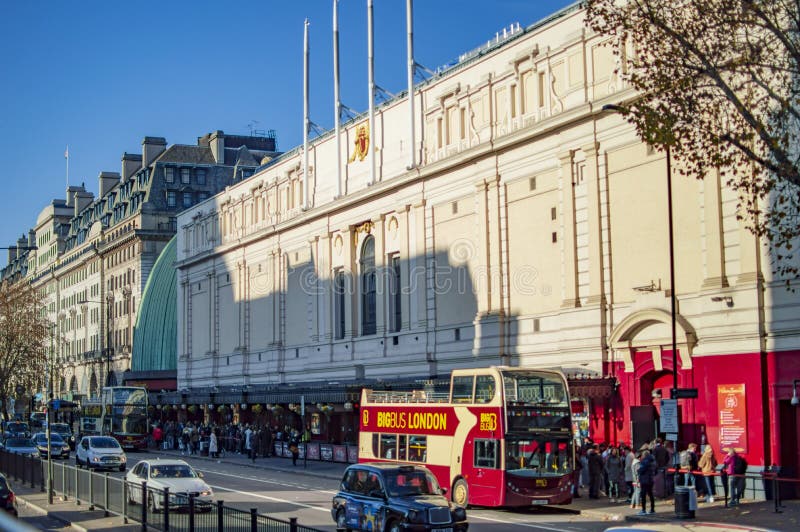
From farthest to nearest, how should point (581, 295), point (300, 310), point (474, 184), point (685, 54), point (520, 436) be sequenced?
point (300, 310) < point (474, 184) < point (581, 295) < point (520, 436) < point (685, 54)

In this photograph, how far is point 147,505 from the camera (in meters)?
25.9

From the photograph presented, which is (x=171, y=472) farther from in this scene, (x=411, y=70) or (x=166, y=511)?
(x=411, y=70)

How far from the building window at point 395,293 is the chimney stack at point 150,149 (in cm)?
7642

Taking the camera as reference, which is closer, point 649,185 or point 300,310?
point 649,185

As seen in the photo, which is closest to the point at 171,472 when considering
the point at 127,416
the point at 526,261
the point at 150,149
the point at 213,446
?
the point at 526,261

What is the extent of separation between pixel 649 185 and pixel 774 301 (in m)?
7.14

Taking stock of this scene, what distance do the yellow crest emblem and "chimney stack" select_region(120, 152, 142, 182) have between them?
77.5 meters

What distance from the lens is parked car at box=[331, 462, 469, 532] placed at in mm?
23375

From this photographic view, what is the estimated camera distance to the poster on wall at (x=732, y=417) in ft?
115

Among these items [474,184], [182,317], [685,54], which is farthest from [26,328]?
[685,54]

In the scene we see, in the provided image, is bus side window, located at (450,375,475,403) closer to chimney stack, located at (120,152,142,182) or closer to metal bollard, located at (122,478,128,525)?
metal bollard, located at (122,478,128,525)

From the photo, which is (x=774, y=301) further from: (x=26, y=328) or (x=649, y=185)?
(x=26, y=328)

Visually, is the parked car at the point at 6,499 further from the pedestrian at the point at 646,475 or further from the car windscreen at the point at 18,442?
the car windscreen at the point at 18,442

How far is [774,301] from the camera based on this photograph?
1367 inches
